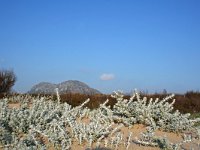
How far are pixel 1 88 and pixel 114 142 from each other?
2077 cm

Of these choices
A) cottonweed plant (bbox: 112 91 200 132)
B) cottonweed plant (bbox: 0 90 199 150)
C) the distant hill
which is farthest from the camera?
the distant hill

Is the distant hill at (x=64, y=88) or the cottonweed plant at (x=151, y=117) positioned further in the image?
the distant hill at (x=64, y=88)

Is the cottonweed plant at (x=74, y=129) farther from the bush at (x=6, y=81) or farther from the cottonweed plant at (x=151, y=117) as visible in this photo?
the bush at (x=6, y=81)

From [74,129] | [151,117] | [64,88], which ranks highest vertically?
[64,88]

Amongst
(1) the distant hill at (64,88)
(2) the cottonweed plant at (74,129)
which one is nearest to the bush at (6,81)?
(1) the distant hill at (64,88)

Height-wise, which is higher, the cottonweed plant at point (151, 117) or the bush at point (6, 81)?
the bush at point (6, 81)

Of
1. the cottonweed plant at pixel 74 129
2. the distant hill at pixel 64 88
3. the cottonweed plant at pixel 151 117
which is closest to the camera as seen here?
the cottonweed plant at pixel 74 129

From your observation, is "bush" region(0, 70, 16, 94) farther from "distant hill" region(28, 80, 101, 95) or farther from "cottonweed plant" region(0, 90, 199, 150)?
"cottonweed plant" region(0, 90, 199, 150)

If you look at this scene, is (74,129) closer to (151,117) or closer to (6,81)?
(151,117)

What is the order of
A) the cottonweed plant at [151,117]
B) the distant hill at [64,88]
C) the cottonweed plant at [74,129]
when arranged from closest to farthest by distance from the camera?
1. the cottonweed plant at [74,129]
2. the cottonweed plant at [151,117]
3. the distant hill at [64,88]

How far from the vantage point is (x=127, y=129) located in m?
7.45

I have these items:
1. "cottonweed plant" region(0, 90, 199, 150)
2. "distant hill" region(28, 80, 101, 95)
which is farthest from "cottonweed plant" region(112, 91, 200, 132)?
"distant hill" region(28, 80, 101, 95)

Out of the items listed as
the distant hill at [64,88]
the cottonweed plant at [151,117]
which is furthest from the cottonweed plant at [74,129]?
the distant hill at [64,88]

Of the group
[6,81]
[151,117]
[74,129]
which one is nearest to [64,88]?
[6,81]
